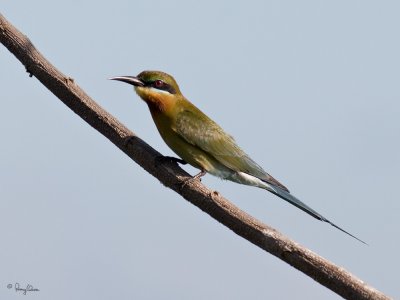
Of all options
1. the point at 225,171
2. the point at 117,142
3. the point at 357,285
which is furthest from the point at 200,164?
the point at 357,285

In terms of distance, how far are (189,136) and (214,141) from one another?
0.22 meters

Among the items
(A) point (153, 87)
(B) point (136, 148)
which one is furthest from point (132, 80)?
(B) point (136, 148)

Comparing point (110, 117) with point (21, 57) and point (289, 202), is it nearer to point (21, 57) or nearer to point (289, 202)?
point (21, 57)

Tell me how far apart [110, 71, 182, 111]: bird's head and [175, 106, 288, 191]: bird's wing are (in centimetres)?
13

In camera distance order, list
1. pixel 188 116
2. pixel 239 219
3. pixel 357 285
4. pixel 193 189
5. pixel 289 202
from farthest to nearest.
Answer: pixel 188 116 → pixel 289 202 → pixel 193 189 → pixel 239 219 → pixel 357 285

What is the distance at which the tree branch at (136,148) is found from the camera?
3238mm

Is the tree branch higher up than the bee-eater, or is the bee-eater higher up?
the bee-eater

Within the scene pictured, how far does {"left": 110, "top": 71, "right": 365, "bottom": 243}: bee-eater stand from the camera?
4578 mm

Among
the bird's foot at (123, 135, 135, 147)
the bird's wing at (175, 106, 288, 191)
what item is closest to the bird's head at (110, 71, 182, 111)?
the bird's wing at (175, 106, 288, 191)

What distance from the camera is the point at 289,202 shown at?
4.37m

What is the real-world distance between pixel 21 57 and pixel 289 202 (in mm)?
1652

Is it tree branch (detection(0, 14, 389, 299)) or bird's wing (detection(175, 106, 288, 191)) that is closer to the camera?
tree branch (detection(0, 14, 389, 299))

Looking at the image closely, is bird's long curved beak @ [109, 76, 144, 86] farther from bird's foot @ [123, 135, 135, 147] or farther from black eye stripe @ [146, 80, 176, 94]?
bird's foot @ [123, 135, 135, 147]

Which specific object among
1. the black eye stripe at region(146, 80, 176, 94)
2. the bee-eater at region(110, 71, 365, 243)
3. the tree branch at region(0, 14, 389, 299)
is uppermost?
the black eye stripe at region(146, 80, 176, 94)
